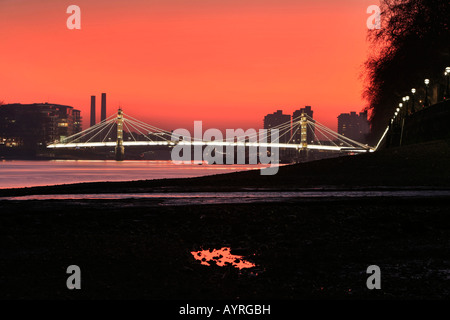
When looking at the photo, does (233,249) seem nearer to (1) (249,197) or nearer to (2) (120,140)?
(1) (249,197)

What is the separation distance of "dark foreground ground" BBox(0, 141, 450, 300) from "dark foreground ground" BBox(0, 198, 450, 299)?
0.02 meters

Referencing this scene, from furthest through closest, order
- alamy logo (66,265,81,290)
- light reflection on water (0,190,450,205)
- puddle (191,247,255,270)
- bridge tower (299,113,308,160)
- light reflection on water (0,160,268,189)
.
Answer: bridge tower (299,113,308,160), light reflection on water (0,160,268,189), light reflection on water (0,190,450,205), puddle (191,247,255,270), alamy logo (66,265,81,290)

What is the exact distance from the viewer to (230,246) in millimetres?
8367

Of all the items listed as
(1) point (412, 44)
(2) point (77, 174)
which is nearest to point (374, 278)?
(1) point (412, 44)

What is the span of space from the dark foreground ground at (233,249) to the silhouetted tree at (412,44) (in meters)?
24.3

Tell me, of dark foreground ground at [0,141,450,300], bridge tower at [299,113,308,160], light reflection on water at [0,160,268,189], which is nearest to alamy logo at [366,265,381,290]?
dark foreground ground at [0,141,450,300]

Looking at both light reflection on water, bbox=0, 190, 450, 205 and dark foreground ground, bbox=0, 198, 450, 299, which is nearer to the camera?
dark foreground ground, bbox=0, 198, 450, 299

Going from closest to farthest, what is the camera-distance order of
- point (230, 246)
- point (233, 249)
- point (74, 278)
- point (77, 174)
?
point (74, 278)
point (233, 249)
point (230, 246)
point (77, 174)

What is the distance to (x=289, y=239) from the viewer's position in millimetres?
8758

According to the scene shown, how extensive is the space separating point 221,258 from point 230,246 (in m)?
0.80

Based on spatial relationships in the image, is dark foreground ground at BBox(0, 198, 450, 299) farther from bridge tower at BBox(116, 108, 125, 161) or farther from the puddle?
bridge tower at BBox(116, 108, 125, 161)

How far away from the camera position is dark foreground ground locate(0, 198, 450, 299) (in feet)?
19.7

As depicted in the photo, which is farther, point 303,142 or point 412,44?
point 303,142

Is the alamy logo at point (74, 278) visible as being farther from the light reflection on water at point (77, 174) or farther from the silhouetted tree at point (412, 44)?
the light reflection on water at point (77, 174)
